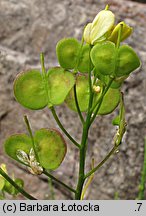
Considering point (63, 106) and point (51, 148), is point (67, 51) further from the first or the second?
point (63, 106)

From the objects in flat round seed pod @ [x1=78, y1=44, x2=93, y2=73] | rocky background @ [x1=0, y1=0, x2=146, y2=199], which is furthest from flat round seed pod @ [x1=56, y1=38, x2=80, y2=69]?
rocky background @ [x1=0, y1=0, x2=146, y2=199]

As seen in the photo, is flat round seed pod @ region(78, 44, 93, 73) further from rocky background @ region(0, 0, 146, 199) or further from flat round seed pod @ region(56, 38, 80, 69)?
rocky background @ region(0, 0, 146, 199)

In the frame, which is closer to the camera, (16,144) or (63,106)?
(16,144)

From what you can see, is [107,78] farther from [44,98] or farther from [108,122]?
[108,122]

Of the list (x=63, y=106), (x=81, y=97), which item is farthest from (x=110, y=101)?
(x=63, y=106)

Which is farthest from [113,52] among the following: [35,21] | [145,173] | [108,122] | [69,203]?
[35,21]

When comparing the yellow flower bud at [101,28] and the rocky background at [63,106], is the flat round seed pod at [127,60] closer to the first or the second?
the yellow flower bud at [101,28]

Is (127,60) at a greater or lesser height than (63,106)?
greater
